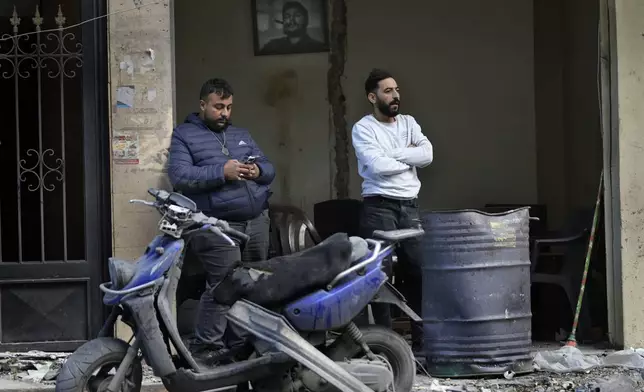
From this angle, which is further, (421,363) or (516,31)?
(516,31)

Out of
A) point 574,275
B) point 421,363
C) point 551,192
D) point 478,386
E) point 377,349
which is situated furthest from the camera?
point 551,192

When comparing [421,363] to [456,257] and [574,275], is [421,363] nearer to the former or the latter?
[456,257]

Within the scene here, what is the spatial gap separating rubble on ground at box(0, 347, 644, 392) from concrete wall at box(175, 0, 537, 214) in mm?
3363

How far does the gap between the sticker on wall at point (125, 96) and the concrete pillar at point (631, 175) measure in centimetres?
342

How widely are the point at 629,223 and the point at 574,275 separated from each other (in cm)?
68

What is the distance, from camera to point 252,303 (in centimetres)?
555

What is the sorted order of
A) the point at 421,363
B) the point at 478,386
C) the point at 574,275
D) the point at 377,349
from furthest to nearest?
the point at 574,275 < the point at 421,363 < the point at 478,386 < the point at 377,349

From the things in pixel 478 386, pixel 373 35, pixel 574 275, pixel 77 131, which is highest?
pixel 373 35

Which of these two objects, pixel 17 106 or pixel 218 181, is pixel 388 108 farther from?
pixel 17 106

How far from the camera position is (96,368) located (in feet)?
17.6

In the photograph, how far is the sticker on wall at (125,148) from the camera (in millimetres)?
7105

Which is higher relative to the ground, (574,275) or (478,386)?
(574,275)

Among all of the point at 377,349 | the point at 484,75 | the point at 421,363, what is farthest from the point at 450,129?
the point at 377,349

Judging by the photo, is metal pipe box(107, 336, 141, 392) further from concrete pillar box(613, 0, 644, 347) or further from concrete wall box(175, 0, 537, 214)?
concrete wall box(175, 0, 537, 214)
